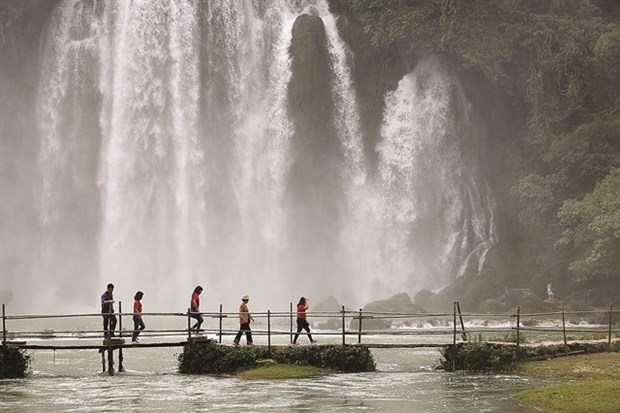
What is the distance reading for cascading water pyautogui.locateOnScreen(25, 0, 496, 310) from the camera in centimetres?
6300

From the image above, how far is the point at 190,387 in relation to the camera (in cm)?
2492

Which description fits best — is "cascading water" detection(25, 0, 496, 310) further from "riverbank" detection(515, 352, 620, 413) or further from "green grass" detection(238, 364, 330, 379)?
"green grass" detection(238, 364, 330, 379)

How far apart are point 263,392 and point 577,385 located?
24.1ft

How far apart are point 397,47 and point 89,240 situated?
82.0 ft

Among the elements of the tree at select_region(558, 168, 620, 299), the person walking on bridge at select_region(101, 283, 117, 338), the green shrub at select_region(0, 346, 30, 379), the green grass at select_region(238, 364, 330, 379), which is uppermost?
the tree at select_region(558, 168, 620, 299)

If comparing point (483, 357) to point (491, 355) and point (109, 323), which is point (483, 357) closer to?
point (491, 355)

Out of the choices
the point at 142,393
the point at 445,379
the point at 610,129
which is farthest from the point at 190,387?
the point at 610,129

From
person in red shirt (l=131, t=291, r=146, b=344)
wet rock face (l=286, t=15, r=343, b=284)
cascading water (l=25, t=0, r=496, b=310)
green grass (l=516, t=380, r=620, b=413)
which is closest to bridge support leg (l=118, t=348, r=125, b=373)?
person in red shirt (l=131, t=291, r=146, b=344)

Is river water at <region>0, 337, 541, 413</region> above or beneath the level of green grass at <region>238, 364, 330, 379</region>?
beneath

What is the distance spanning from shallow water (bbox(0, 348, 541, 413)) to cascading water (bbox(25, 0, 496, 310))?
3289 centimetres

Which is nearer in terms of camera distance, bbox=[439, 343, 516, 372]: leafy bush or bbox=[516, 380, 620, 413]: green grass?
bbox=[516, 380, 620, 413]: green grass

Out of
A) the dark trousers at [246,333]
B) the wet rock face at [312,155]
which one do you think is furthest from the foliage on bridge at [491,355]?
the wet rock face at [312,155]

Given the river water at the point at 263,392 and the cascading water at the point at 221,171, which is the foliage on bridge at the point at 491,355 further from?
the cascading water at the point at 221,171

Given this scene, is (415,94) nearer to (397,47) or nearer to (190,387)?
(397,47)
